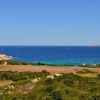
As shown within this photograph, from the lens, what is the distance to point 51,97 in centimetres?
2548

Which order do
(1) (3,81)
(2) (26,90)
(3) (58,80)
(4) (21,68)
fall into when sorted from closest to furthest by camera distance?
(2) (26,90), (3) (58,80), (1) (3,81), (4) (21,68)

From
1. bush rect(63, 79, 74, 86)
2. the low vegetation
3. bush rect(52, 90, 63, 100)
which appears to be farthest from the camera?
bush rect(63, 79, 74, 86)

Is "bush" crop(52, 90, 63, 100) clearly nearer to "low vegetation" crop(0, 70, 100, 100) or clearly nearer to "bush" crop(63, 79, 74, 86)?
"low vegetation" crop(0, 70, 100, 100)

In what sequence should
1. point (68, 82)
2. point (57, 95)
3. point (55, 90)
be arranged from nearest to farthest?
point (57, 95)
point (55, 90)
point (68, 82)

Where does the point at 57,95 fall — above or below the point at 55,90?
below

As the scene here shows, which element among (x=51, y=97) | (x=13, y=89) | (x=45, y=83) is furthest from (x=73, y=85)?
(x=51, y=97)

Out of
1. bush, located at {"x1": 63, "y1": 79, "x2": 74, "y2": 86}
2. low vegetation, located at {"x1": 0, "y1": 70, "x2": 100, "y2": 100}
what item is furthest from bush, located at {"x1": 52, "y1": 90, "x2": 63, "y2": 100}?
bush, located at {"x1": 63, "y1": 79, "x2": 74, "y2": 86}

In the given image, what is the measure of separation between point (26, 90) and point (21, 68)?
75.9ft

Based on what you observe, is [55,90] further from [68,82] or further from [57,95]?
[68,82]

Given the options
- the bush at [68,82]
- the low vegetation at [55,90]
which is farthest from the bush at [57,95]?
the bush at [68,82]

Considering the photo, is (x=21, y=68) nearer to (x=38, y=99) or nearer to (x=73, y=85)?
(x=73, y=85)

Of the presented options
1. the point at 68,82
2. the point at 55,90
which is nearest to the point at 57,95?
the point at 55,90

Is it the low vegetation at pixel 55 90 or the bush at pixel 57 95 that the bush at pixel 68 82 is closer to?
the low vegetation at pixel 55 90

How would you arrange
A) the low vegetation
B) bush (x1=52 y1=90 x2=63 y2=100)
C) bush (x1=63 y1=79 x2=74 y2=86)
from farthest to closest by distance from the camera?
bush (x1=63 y1=79 x2=74 y2=86) → the low vegetation → bush (x1=52 y1=90 x2=63 y2=100)
